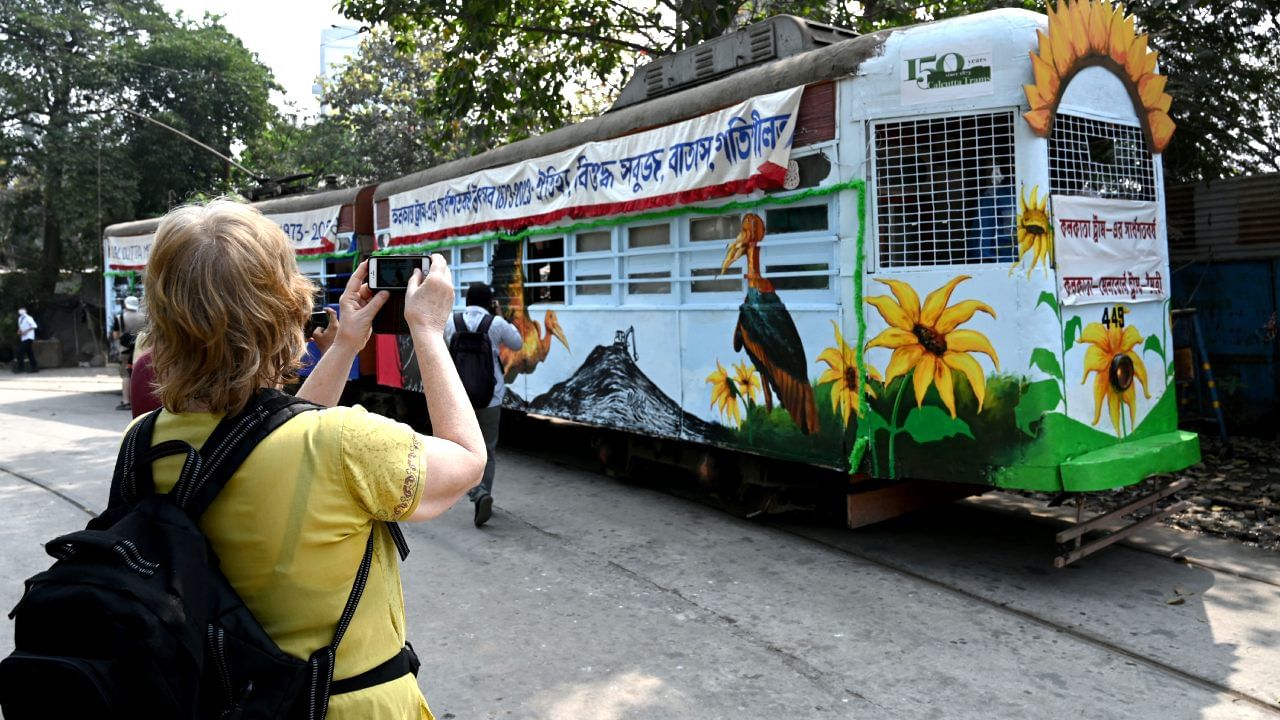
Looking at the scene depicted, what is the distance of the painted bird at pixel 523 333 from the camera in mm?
9203

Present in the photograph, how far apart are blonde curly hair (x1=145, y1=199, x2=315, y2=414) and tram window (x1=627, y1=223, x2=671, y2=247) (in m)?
6.04

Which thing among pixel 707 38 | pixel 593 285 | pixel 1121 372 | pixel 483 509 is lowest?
pixel 483 509

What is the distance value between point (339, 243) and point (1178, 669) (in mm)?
10543

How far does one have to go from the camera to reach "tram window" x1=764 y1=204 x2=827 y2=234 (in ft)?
20.5

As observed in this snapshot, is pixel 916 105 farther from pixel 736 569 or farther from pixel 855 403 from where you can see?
pixel 736 569

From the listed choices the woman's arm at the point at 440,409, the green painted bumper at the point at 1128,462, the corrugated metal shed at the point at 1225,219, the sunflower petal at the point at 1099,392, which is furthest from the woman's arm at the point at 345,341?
the corrugated metal shed at the point at 1225,219

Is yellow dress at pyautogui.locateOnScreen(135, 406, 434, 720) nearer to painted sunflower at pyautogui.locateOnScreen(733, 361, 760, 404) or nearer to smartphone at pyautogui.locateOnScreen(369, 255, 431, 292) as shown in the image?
smartphone at pyautogui.locateOnScreen(369, 255, 431, 292)

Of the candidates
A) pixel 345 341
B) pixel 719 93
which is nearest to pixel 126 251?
pixel 719 93

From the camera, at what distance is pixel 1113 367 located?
5809 mm

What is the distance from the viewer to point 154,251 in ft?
5.47

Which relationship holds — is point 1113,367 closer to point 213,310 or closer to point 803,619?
point 803,619

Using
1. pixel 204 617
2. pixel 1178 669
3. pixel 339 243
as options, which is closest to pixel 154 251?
pixel 204 617

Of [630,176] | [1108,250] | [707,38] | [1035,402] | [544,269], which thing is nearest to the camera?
[1035,402]

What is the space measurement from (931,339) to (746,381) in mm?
1496
